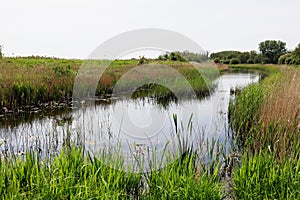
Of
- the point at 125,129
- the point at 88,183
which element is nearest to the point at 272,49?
the point at 125,129

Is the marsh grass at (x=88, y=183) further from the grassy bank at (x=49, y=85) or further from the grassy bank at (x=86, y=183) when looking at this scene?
the grassy bank at (x=49, y=85)

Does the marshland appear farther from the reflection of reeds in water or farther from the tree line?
the tree line

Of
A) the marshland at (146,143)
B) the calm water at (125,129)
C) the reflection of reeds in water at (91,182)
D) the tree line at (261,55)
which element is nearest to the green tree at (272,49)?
the tree line at (261,55)

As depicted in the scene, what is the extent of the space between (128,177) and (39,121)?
4960 millimetres

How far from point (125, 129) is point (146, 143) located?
0.96m

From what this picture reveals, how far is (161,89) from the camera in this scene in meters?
11.6

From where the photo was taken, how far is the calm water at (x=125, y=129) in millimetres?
4805

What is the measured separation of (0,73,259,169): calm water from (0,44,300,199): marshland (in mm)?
29

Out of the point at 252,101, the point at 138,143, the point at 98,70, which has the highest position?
the point at 98,70

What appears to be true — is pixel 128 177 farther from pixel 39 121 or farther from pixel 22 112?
pixel 22 112

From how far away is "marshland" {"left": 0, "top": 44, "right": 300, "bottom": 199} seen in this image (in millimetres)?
2918

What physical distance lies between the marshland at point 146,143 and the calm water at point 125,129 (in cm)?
3

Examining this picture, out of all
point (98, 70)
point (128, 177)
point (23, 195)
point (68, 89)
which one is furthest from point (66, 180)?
point (98, 70)

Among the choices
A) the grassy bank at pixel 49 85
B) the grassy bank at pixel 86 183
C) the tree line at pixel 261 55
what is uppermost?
the tree line at pixel 261 55
